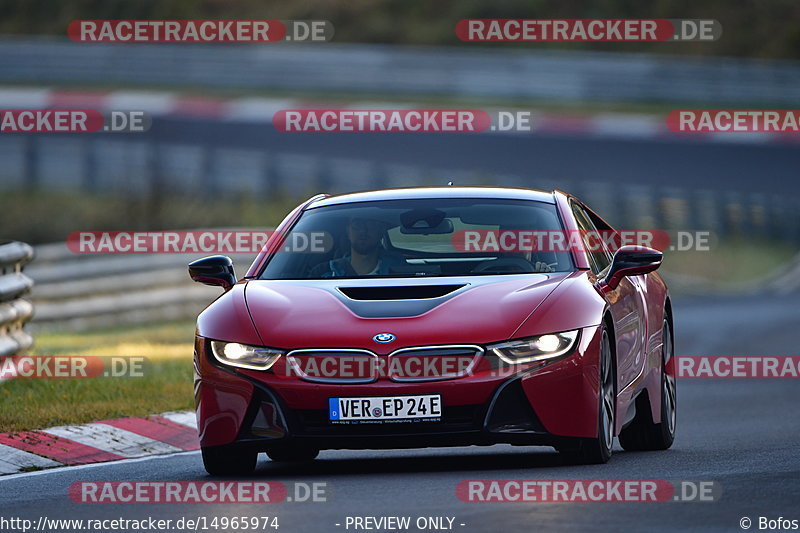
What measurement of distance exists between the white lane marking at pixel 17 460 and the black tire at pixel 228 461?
4.32 ft

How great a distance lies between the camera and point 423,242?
9.81m

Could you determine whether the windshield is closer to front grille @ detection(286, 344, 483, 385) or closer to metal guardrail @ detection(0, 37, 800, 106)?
front grille @ detection(286, 344, 483, 385)

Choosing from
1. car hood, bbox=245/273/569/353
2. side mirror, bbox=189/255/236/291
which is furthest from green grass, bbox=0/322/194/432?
car hood, bbox=245/273/569/353

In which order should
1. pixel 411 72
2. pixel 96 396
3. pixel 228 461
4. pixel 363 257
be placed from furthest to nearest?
pixel 411 72 → pixel 96 396 → pixel 363 257 → pixel 228 461

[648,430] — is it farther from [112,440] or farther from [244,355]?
[112,440]

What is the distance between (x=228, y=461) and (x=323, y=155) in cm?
2785

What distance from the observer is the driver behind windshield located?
31.5 feet

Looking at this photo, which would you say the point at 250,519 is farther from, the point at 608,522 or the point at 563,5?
the point at 563,5

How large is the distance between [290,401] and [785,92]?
29901 mm

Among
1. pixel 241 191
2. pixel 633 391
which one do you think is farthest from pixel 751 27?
pixel 633 391

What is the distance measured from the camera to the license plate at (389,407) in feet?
28.0

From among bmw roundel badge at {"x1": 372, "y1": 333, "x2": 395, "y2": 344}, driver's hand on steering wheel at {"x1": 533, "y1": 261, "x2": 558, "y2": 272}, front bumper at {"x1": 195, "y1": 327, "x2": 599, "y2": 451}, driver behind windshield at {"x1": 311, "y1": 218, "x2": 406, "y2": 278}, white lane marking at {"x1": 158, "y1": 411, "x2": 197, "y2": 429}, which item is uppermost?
driver behind windshield at {"x1": 311, "y1": 218, "x2": 406, "y2": 278}

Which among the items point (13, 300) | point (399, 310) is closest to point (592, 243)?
point (399, 310)

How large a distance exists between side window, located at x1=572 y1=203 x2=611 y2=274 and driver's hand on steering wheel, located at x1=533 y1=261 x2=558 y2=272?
0.29 meters
